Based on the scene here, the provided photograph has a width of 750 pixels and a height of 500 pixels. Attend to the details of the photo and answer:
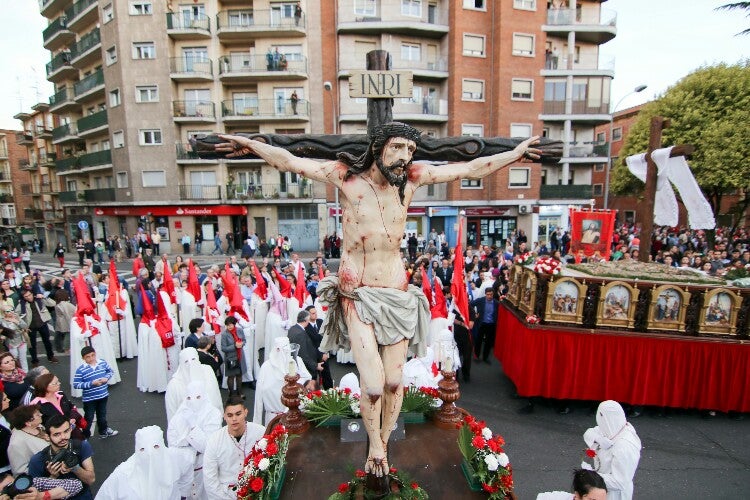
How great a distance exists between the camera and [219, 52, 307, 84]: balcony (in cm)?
2734

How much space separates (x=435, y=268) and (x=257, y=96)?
69.3 ft

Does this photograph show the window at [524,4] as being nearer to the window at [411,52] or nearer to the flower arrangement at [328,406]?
the window at [411,52]

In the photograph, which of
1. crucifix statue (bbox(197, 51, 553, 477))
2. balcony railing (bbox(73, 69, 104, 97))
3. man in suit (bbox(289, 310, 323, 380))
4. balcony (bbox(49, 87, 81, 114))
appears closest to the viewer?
crucifix statue (bbox(197, 51, 553, 477))

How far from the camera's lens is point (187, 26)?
90.3 feet

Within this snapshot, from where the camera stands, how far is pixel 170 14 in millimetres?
27172

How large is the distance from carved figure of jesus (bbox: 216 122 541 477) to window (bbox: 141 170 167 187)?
2964cm

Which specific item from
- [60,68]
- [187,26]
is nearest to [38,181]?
[60,68]

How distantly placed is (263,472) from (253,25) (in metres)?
30.0

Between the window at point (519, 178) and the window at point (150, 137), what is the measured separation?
81.1 ft

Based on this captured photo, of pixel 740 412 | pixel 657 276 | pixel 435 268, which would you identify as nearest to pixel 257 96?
pixel 435 268

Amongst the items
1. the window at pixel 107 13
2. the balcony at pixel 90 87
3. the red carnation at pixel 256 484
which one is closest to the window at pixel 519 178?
the red carnation at pixel 256 484

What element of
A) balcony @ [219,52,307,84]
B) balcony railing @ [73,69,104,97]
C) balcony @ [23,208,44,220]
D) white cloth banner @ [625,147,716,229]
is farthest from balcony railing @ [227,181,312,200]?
balcony @ [23,208,44,220]

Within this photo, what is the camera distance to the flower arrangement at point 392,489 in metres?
3.20

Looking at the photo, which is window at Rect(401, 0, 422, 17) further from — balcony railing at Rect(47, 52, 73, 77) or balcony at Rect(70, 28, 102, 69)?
balcony railing at Rect(47, 52, 73, 77)
